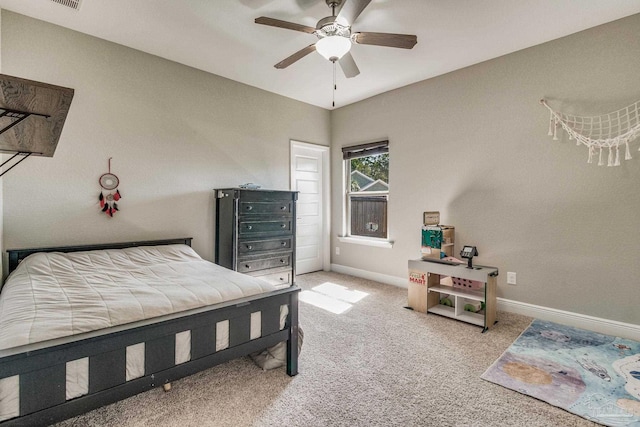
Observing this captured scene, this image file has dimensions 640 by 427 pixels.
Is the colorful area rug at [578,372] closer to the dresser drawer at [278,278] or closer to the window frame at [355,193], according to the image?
the window frame at [355,193]

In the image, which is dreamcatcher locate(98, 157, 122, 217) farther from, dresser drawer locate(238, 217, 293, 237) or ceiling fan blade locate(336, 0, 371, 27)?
ceiling fan blade locate(336, 0, 371, 27)

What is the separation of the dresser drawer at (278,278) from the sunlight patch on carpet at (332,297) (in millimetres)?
259

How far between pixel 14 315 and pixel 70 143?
1871mm

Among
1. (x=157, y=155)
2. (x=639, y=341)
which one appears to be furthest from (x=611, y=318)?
(x=157, y=155)

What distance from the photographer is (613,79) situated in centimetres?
245

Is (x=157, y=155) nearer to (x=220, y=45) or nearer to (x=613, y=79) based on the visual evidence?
(x=220, y=45)

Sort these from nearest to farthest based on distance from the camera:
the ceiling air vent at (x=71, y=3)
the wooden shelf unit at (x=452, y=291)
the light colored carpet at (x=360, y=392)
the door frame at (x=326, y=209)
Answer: the light colored carpet at (x=360, y=392), the ceiling air vent at (x=71, y=3), the wooden shelf unit at (x=452, y=291), the door frame at (x=326, y=209)

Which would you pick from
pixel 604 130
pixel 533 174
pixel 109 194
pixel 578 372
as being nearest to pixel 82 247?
pixel 109 194

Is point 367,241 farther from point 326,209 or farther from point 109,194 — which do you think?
point 109,194

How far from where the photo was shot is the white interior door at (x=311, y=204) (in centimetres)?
448

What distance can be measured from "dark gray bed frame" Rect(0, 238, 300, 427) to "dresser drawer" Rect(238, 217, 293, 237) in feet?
4.86

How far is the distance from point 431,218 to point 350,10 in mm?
2186

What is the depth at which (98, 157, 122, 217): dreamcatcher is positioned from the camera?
9.02 feet

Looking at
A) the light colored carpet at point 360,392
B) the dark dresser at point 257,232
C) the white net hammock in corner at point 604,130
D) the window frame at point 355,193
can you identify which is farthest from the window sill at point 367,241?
the white net hammock in corner at point 604,130
